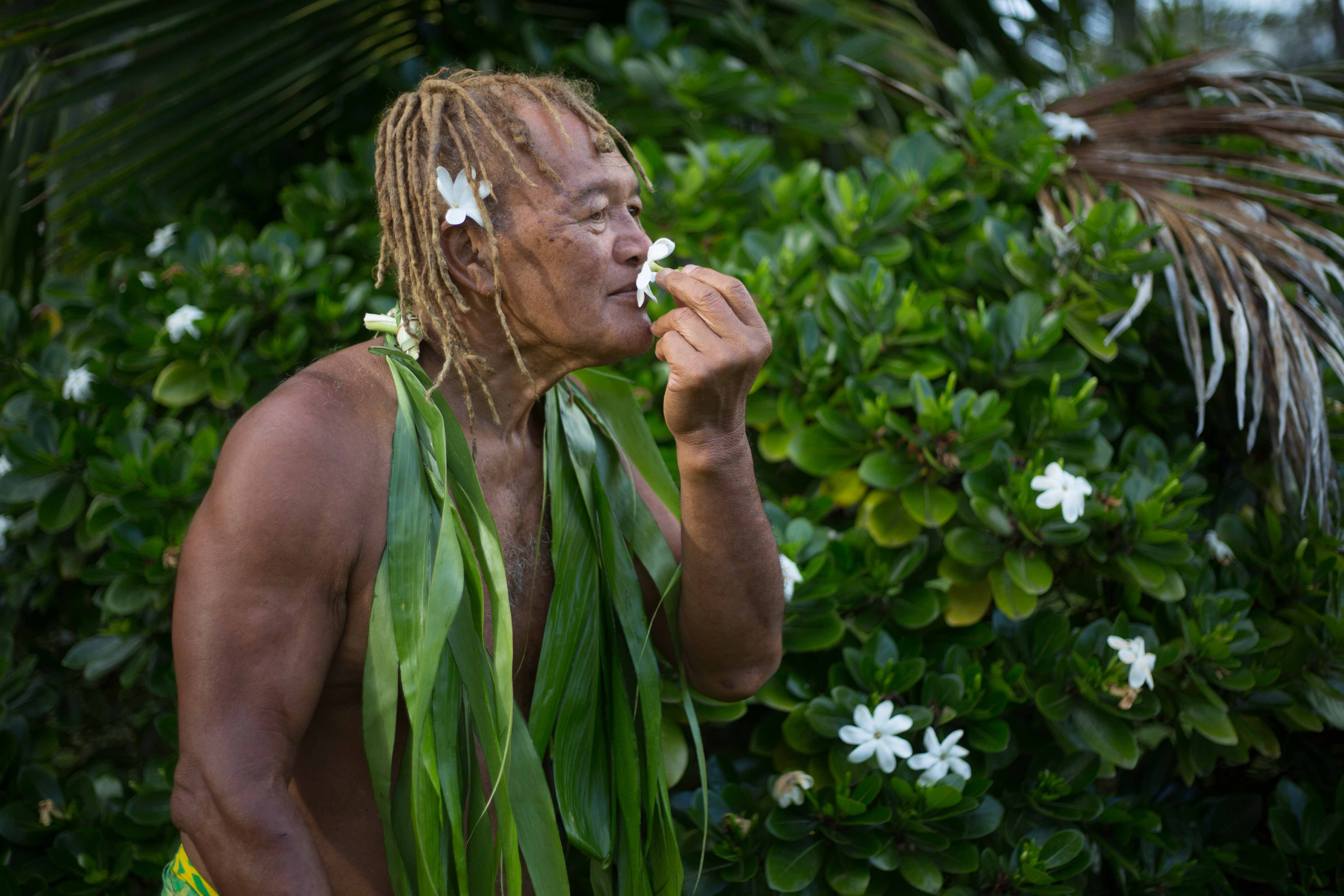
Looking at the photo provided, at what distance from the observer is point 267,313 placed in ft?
8.46

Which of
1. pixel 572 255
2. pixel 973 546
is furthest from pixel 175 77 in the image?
pixel 973 546

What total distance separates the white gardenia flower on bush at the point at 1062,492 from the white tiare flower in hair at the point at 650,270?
92cm

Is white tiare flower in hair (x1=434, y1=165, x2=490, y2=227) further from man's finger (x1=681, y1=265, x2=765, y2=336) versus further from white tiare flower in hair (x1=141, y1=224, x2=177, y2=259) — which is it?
white tiare flower in hair (x1=141, y1=224, x2=177, y2=259)

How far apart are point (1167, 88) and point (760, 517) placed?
2212 millimetres

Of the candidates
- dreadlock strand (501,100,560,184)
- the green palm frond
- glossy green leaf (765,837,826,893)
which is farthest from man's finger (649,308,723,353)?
the green palm frond

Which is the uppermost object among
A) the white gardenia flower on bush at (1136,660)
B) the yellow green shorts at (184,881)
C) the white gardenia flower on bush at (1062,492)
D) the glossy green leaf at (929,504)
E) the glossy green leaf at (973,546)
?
the yellow green shorts at (184,881)

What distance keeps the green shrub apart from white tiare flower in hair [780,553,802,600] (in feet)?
0.08

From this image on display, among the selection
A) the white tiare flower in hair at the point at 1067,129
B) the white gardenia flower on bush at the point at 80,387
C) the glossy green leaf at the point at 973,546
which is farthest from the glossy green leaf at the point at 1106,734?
the white gardenia flower on bush at the point at 80,387

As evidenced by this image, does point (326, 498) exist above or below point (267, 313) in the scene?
above

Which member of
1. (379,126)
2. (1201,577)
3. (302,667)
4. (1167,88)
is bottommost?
(1201,577)

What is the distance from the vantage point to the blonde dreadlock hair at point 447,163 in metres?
1.47

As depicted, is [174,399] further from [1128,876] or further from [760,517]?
[1128,876]

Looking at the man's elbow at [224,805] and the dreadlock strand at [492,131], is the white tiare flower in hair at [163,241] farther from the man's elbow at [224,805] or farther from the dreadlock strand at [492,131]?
the man's elbow at [224,805]

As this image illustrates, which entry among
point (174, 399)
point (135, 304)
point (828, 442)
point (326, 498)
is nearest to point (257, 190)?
point (135, 304)
